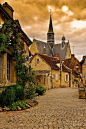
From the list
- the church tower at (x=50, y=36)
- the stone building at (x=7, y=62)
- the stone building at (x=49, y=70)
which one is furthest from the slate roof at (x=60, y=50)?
the stone building at (x=7, y=62)

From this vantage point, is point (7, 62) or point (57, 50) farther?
point (57, 50)

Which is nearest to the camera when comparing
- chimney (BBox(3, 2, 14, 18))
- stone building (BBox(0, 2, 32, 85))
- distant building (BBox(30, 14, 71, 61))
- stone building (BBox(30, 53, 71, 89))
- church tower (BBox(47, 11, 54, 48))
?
stone building (BBox(0, 2, 32, 85))

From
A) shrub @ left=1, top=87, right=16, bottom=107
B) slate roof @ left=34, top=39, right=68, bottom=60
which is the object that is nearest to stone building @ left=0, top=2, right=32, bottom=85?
shrub @ left=1, top=87, right=16, bottom=107

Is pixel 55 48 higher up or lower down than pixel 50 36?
lower down

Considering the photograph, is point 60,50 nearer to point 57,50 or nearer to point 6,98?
point 57,50

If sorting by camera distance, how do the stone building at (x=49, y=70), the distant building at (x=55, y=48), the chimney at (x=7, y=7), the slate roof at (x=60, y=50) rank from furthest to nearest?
1. the slate roof at (x=60, y=50)
2. the distant building at (x=55, y=48)
3. the stone building at (x=49, y=70)
4. the chimney at (x=7, y=7)

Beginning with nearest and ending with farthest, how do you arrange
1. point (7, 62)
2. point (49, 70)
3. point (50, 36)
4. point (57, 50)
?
point (7, 62) < point (49, 70) < point (57, 50) < point (50, 36)

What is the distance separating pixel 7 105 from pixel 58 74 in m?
21.4

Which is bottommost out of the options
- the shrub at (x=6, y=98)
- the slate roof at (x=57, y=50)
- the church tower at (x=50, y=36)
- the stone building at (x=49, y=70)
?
the shrub at (x=6, y=98)

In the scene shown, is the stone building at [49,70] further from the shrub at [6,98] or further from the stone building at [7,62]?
the shrub at [6,98]

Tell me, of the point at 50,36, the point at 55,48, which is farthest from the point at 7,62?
the point at 50,36

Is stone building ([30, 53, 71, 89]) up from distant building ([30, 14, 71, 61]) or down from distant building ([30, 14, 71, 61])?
down

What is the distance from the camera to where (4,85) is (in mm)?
8148

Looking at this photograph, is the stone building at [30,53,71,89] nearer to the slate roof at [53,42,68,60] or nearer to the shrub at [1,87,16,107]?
the shrub at [1,87,16,107]
